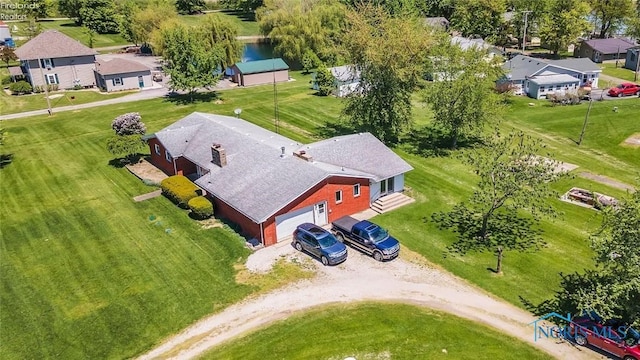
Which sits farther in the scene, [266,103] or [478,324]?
[266,103]

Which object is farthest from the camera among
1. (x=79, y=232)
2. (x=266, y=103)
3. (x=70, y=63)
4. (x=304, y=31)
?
(x=304, y=31)

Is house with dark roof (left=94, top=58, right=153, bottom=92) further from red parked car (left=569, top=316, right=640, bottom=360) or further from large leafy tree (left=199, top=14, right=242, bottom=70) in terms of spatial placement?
red parked car (left=569, top=316, right=640, bottom=360)

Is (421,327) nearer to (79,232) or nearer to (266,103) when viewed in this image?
(79,232)

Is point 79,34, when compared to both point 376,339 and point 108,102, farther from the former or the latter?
point 376,339

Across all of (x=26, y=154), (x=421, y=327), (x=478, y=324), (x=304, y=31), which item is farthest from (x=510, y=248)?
(x=304, y=31)

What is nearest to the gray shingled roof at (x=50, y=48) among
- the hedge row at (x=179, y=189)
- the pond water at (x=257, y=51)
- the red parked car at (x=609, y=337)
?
the pond water at (x=257, y=51)

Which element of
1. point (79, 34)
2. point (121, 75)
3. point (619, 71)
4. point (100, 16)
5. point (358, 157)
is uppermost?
point (100, 16)

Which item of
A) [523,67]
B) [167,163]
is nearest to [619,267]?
[167,163]
